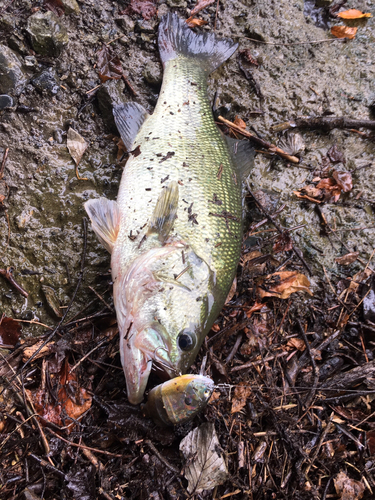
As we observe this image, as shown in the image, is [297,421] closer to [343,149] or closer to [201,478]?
[201,478]

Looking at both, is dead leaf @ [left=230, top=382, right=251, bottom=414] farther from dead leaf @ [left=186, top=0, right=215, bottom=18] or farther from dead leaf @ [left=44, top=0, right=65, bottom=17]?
dead leaf @ [left=44, top=0, right=65, bottom=17]

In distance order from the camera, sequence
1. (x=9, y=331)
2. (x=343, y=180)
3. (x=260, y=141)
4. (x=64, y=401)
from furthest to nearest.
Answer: (x=343, y=180) → (x=260, y=141) → (x=9, y=331) → (x=64, y=401)

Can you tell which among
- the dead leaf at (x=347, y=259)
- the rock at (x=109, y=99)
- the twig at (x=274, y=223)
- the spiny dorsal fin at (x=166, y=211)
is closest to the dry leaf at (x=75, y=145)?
the rock at (x=109, y=99)

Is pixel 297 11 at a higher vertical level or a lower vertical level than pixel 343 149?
higher

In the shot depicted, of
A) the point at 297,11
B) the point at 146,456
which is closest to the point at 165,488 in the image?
the point at 146,456

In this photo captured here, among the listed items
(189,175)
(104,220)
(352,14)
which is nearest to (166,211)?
(189,175)

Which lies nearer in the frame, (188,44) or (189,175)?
(189,175)

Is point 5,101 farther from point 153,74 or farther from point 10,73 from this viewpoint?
point 153,74
